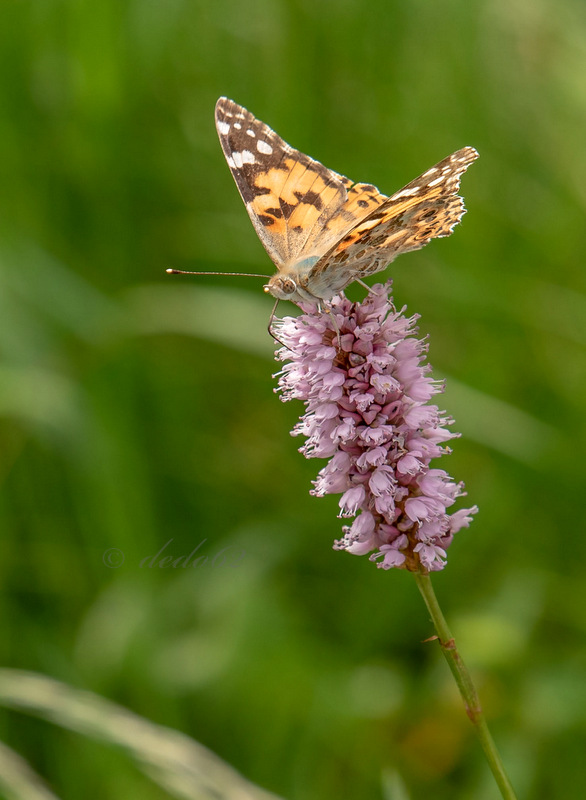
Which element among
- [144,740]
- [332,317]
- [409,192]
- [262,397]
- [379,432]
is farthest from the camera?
[262,397]

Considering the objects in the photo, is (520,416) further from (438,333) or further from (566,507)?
(438,333)

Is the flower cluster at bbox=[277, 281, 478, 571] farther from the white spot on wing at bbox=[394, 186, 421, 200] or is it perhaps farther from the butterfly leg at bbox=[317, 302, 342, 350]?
the white spot on wing at bbox=[394, 186, 421, 200]

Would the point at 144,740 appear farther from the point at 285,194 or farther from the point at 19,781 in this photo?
the point at 285,194

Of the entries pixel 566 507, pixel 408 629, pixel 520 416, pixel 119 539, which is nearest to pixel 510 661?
Answer: pixel 408 629

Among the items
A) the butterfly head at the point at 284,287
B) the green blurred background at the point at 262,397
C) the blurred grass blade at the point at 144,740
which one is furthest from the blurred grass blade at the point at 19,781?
the butterfly head at the point at 284,287

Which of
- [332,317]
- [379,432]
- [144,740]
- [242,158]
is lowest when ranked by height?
[144,740]

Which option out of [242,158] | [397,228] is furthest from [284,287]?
[242,158]
